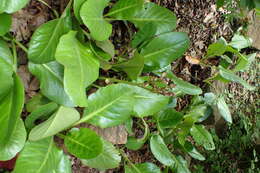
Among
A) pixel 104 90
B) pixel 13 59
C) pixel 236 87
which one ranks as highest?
pixel 13 59

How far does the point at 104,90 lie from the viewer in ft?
3.21

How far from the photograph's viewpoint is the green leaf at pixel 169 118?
142cm

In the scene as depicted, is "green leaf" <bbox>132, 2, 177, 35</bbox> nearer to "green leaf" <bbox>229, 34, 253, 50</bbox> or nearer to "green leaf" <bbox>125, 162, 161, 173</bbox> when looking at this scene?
"green leaf" <bbox>125, 162, 161, 173</bbox>

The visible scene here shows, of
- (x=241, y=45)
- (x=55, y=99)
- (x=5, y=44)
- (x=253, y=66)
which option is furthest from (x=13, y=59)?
(x=253, y=66)

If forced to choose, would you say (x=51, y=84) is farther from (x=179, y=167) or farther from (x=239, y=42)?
(x=239, y=42)

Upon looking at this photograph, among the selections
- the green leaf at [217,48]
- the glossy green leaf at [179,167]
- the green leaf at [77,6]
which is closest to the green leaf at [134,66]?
the green leaf at [77,6]

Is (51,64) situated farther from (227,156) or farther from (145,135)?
(227,156)

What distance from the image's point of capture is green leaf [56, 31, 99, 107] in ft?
2.48

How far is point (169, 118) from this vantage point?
56.4 inches

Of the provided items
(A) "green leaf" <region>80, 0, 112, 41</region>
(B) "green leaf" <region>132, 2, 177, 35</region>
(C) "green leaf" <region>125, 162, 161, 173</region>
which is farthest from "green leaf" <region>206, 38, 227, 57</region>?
(A) "green leaf" <region>80, 0, 112, 41</region>

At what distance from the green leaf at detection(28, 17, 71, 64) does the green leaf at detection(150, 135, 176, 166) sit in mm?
700

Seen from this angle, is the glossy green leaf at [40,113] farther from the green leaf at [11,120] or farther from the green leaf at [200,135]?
the green leaf at [200,135]

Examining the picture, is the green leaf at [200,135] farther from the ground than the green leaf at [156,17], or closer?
closer

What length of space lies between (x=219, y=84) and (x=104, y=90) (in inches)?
51.1
